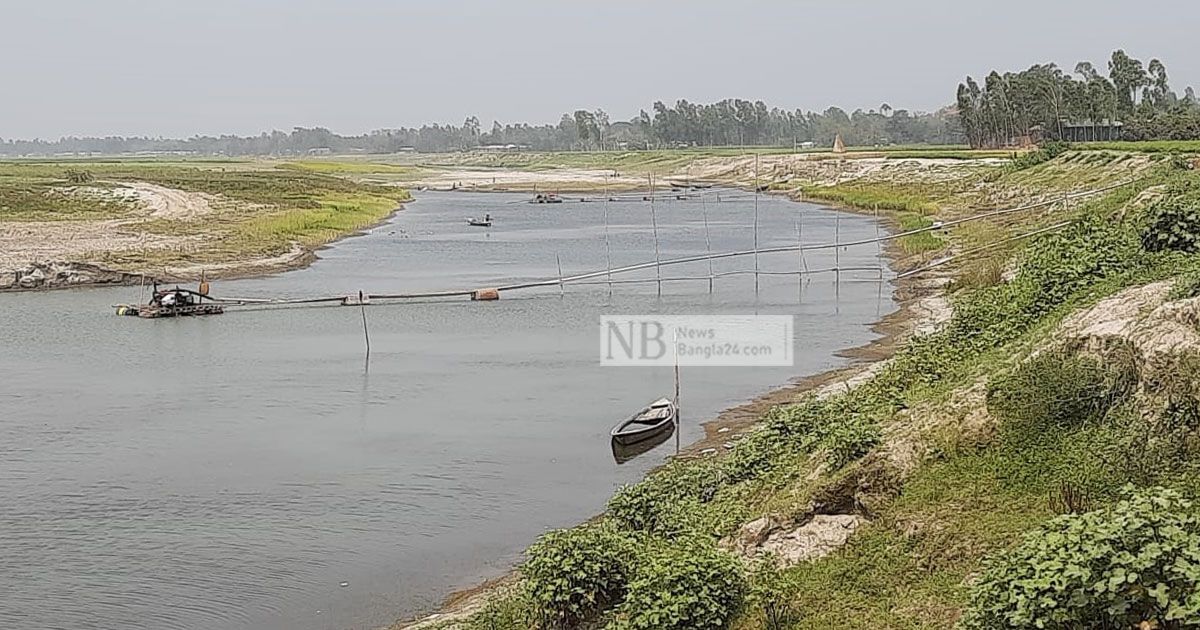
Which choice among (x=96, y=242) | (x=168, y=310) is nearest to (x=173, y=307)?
(x=168, y=310)

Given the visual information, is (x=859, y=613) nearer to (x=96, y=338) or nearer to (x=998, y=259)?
(x=998, y=259)

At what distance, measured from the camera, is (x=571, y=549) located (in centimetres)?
973

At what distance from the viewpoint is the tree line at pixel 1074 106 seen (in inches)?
3132

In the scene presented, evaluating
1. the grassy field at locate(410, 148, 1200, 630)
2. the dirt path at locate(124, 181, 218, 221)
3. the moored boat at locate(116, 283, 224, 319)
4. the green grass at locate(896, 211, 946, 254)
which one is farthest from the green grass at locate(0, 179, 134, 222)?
the grassy field at locate(410, 148, 1200, 630)

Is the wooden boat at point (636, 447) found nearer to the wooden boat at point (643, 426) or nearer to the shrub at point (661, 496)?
the wooden boat at point (643, 426)

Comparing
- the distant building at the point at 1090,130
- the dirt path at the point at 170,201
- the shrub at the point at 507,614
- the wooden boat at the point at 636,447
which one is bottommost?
the wooden boat at the point at 636,447

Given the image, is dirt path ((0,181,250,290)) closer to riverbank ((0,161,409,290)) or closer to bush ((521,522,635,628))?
riverbank ((0,161,409,290))

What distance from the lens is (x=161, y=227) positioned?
53906mm

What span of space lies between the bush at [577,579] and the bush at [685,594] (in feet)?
1.03

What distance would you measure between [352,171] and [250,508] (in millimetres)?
120046

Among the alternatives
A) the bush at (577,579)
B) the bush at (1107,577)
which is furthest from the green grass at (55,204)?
the bush at (1107,577)
